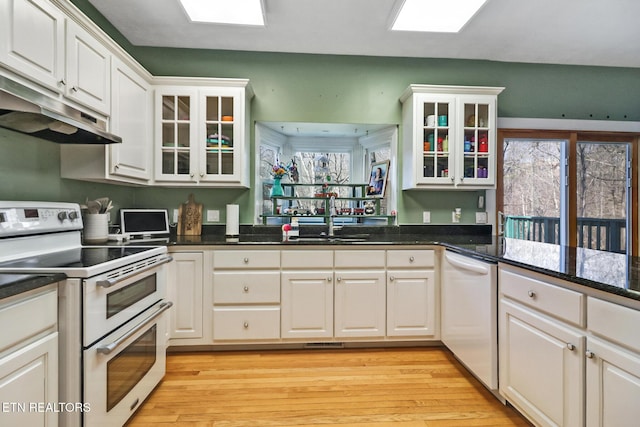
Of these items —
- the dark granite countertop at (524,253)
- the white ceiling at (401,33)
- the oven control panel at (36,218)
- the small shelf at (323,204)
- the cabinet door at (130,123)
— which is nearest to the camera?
the dark granite countertop at (524,253)

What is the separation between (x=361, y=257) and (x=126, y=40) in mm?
2781

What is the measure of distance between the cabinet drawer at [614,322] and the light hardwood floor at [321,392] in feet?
2.84

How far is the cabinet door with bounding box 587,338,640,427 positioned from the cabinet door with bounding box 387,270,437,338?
1.26 meters

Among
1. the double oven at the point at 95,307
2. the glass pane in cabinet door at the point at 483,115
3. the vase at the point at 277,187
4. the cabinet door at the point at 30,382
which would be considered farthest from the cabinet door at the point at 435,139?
the cabinet door at the point at 30,382

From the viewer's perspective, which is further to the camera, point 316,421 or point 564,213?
point 564,213

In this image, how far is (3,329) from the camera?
3.08 feet

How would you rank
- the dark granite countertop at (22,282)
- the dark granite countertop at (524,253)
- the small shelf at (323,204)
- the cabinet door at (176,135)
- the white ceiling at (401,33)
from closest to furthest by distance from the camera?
the dark granite countertop at (22,282), the dark granite countertop at (524,253), the white ceiling at (401,33), the cabinet door at (176,135), the small shelf at (323,204)

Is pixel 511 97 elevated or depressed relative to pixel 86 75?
elevated

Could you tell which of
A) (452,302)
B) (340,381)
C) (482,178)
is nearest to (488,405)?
(452,302)

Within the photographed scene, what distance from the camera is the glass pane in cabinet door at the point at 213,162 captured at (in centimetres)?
261

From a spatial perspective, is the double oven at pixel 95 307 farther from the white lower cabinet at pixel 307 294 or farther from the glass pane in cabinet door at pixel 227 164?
the glass pane in cabinet door at pixel 227 164

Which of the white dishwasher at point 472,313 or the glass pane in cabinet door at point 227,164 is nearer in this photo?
the white dishwasher at point 472,313

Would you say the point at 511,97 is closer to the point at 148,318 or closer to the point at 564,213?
the point at 564,213

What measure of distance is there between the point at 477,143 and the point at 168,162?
8.90 ft
